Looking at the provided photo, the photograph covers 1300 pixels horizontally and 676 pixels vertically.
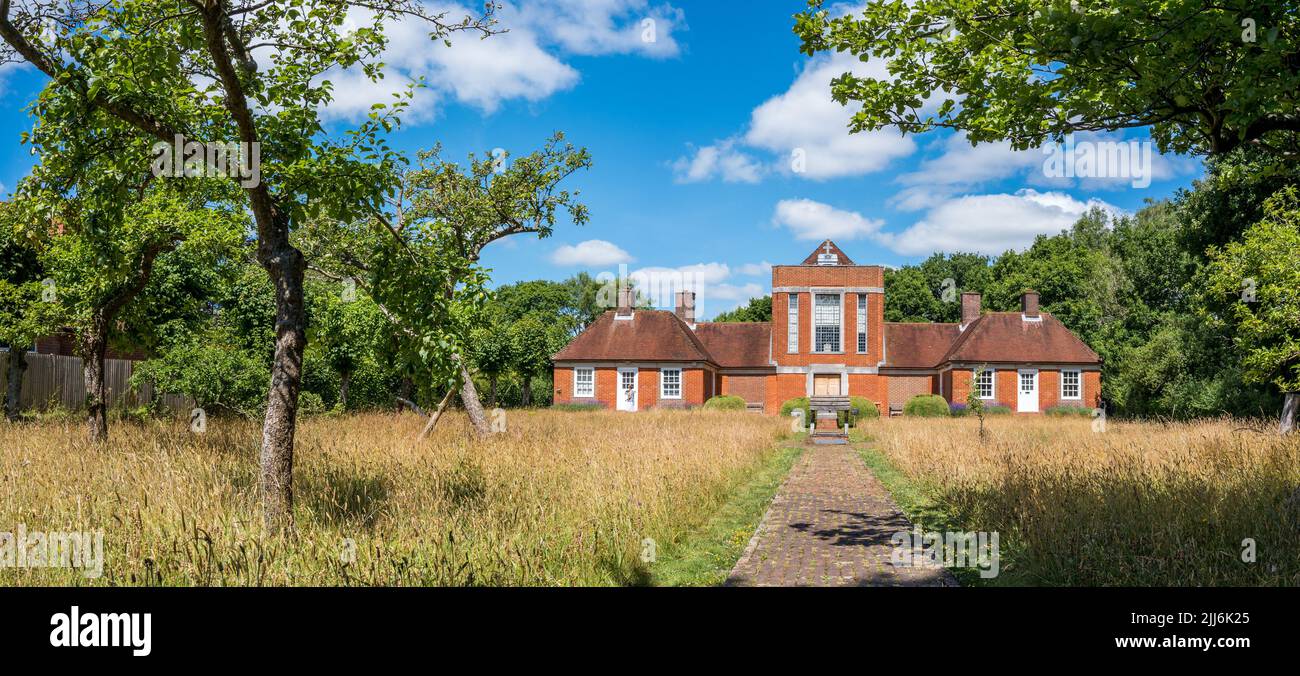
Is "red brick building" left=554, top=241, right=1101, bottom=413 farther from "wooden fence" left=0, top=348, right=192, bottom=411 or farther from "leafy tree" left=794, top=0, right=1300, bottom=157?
"leafy tree" left=794, top=0, right=1300, bottom=157

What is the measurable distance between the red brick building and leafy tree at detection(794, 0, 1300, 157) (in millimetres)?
34738

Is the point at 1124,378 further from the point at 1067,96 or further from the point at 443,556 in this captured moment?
the point at 443,556

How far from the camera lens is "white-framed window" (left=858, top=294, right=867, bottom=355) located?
142 feet

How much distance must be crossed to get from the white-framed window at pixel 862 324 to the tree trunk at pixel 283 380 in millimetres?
38836

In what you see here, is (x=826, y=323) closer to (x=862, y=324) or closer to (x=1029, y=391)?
(x=862, y=324)

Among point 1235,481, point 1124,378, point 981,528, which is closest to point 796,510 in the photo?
point 981,528

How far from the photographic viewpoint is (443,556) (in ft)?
20.5

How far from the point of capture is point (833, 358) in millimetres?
43531

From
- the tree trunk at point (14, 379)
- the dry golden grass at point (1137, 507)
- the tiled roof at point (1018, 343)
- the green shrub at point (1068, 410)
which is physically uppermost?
the tiled roof at point (1018, 343)

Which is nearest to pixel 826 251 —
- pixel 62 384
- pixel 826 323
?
pixel 826 323

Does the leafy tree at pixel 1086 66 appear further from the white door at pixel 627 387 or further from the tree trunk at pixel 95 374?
the white door at pixel 627 387

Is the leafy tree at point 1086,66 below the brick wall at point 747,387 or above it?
above

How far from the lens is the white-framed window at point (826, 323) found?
4334cm

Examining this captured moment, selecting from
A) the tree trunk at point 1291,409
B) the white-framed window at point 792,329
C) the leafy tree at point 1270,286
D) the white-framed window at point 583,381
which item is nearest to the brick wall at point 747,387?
the white-framed window at point 792,329
